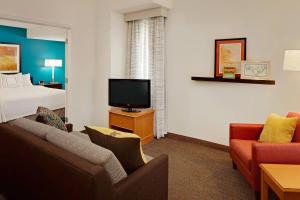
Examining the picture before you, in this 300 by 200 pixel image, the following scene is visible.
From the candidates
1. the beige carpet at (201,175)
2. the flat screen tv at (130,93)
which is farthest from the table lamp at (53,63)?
the beige carpet at (201,175)

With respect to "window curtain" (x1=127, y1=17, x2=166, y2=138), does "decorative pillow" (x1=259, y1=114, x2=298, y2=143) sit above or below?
below

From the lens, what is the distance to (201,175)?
2.95 meters

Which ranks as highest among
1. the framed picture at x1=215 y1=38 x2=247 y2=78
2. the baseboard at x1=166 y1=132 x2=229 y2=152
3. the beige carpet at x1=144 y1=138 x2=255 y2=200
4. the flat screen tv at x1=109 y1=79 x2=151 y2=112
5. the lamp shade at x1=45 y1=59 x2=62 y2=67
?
the lamp shade at x1=45 y1=59 x2=62 y2=67

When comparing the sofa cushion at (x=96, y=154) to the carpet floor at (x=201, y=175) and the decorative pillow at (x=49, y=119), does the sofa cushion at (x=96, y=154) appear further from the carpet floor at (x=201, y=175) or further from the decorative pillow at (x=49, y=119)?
the carpet floor at (x=201, y=175)

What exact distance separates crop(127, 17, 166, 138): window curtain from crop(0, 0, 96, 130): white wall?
0.82m

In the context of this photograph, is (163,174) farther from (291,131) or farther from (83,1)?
(83,1)

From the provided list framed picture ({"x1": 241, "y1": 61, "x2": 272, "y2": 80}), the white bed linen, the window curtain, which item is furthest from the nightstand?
framed picture ({"x1": 241, "y1": 61, "x2": 272, "y2": 80})

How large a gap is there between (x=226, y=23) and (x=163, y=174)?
2.83 meters

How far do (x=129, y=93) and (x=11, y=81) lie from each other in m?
4.34

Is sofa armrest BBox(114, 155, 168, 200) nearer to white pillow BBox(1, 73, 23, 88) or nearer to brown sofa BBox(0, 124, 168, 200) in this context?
brown sofa BBox(0, 124, 168, 200)

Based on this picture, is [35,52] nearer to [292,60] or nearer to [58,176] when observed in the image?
[58,176]

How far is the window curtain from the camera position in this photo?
433 centimetres

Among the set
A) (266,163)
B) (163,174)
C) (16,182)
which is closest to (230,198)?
(266,163)

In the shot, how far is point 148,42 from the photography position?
14.8 ft
